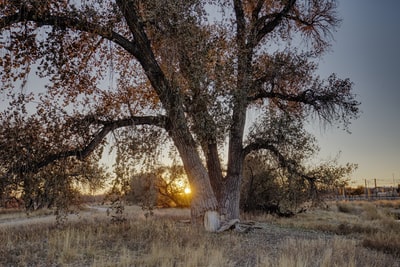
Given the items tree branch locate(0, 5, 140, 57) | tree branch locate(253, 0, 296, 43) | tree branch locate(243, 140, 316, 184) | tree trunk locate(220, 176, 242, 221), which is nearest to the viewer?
tree branch locate(0, 5, 140, 57)

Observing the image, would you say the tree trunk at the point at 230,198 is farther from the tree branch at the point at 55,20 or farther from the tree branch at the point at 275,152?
the tree branch at the point at 55,20

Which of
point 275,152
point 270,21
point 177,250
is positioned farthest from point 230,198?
point 270,21

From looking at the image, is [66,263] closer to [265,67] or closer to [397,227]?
[265,67]

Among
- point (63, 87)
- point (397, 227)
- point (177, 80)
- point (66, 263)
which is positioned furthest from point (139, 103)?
point (397, 227)

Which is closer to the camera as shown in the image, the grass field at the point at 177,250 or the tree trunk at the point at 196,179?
the grass field at the point at 177,250

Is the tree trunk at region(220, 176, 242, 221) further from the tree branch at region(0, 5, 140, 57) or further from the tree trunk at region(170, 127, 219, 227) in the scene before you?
the tree branch at region(0, 5, 140, 57)

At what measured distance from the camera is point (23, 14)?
30.2ft

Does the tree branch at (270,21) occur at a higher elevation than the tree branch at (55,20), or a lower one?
higher

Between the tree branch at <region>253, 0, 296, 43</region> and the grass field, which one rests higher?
the tree branch at <region>253, 0, 296, 43</region>

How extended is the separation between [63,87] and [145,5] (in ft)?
12.3

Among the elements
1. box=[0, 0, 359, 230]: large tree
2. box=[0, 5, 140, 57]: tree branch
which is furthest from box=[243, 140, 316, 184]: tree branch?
box=[0, 5, 140, 57]: tree branch

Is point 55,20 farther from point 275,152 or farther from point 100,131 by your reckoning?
point 275,152

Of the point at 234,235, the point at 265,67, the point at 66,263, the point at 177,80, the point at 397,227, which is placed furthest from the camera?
the point at 397,227

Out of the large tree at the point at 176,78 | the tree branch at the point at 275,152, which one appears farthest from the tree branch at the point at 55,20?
the tree branch at the point at 275,152
